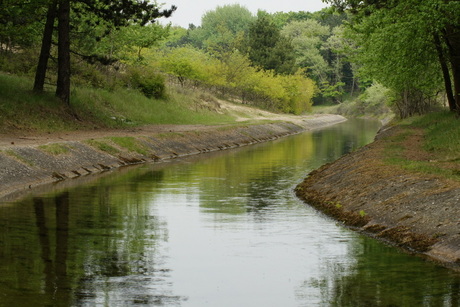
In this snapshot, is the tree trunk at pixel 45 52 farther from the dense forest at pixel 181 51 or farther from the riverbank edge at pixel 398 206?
the riverbank edge at pixel 398 206

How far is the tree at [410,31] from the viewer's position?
29.2 metres

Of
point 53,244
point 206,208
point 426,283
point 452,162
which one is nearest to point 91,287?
point 53,244

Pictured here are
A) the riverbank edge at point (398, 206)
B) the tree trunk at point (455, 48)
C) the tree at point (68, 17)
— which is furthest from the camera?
the tree at point (68, 17)

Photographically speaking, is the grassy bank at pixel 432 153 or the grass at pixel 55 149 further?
the grass at pixel 55 149

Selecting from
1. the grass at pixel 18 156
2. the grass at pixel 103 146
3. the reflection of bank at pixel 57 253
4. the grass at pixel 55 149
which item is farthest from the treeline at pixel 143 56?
the reflection of bank at pixel 57 253

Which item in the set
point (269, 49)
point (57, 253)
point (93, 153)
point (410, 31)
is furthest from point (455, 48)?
point (269, 49)

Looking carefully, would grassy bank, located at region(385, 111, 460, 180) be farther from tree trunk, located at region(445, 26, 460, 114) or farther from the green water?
tree trunk, located at region(445, 26, 460, 114)

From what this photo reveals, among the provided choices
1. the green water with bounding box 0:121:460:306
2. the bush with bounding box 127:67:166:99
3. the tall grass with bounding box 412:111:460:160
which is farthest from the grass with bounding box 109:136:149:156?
the bush with bounding box 127:67:166:99

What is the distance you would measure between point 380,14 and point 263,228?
20382 millimetres

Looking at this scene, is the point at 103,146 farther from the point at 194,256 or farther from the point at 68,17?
the point at 194,256

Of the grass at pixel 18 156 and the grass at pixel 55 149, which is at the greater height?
the grass at pixel 55 149

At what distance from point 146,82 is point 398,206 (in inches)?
1666

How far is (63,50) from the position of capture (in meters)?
38.9

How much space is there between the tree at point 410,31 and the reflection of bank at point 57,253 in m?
17.8
